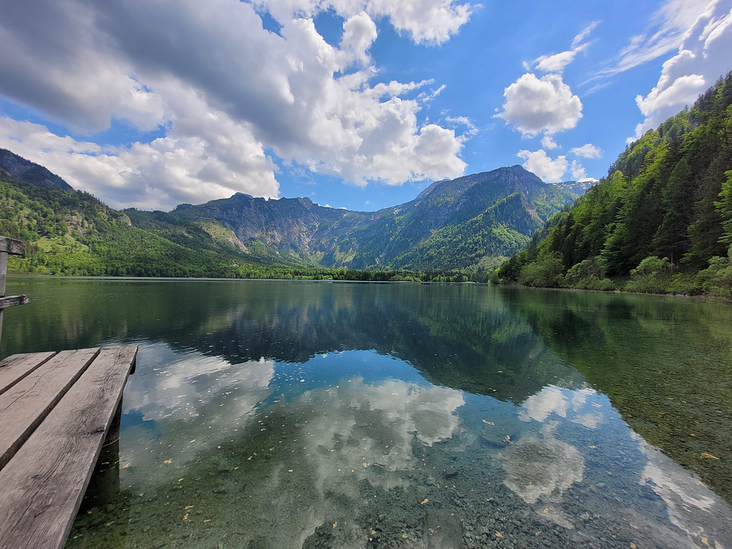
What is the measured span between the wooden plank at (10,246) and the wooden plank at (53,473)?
12.9 feet

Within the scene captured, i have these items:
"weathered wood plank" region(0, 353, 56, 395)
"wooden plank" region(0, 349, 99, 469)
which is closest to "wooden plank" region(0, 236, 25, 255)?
"weathered wood plank" region(0, 353, 56, 395)

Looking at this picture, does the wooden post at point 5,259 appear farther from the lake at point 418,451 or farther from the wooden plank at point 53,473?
the lake at point 418,451

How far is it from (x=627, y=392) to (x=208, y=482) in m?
16.0

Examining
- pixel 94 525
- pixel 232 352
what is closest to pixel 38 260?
pixel 232 352

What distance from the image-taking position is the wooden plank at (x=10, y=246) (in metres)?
7.22

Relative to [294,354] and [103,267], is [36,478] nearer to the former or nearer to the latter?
[294,354]

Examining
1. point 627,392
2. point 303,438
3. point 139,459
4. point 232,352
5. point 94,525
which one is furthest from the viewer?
point 232,352

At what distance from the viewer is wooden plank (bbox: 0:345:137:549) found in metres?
3.45

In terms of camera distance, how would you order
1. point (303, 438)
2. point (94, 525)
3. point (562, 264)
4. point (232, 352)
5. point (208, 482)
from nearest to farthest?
point (94, 525)
point (208, 482)
point (303, 438)
point (232, 352)
point (562, 264)

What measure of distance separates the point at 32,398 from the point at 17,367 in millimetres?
3292

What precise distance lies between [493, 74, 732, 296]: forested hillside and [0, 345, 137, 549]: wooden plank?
68.7 metres

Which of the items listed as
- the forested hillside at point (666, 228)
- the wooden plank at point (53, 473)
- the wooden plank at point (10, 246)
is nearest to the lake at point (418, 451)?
the wooden plank at point (53, 473)

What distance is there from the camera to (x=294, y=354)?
19.2 m

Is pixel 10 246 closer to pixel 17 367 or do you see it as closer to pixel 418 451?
pixel 17 367
